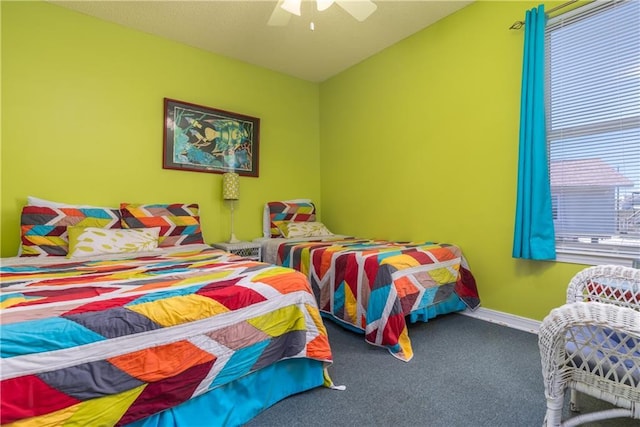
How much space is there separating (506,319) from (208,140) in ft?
10.6

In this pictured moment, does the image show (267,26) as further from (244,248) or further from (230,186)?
(244,248)

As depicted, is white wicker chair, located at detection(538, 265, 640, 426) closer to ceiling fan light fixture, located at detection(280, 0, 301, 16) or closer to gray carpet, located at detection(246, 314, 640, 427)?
gray carpet, located at detection(246, 314, 640, 427)

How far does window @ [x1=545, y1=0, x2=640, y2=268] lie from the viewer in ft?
6.23

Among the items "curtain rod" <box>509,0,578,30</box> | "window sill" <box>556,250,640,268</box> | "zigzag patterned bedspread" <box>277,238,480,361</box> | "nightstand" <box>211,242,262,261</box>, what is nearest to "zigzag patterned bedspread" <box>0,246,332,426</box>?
"zigzag patterned bedspread" <box>277,238,480,361</box>

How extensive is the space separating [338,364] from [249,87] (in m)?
3.10

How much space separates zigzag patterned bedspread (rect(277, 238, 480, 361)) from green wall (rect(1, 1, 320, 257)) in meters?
1.42

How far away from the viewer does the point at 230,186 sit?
3.21m

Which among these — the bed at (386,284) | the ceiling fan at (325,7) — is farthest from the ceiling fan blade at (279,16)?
the bed at (386,284)

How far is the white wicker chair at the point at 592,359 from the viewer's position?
0.87 m

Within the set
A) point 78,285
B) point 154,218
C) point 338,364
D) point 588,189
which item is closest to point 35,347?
point 78,285

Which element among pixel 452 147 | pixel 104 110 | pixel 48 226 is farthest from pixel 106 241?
pixel 452 147

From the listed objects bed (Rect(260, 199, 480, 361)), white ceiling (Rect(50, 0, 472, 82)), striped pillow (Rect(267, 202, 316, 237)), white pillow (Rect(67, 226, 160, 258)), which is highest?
white ceiling (Rect(50, 0, 472, 82))

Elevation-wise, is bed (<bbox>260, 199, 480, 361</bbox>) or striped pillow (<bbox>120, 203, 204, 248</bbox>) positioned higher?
striped pillow (<bbox>120, 203, 204, 248</bbox>)

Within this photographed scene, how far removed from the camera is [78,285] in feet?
4.44
